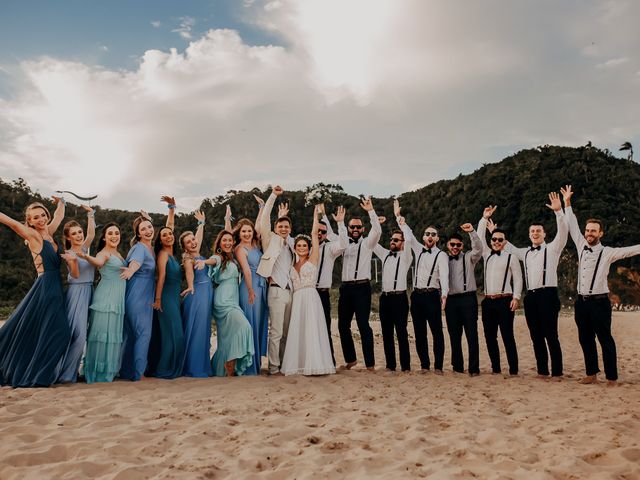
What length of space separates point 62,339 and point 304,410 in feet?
9.60

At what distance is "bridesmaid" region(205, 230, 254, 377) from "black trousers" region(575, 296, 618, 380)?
13.6ft

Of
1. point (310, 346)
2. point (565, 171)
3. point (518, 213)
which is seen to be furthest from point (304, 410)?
point (565, 171)

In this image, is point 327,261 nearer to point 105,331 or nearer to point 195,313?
point 195,313

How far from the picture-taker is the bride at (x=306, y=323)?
23.2 ft

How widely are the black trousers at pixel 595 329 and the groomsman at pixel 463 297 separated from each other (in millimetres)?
1324

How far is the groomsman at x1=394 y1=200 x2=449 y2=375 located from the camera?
7688 millimetres

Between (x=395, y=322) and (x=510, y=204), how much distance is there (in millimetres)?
32715

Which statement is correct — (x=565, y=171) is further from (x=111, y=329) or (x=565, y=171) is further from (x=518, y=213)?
(x=111, y=329)

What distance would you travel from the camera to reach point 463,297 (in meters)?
7.72

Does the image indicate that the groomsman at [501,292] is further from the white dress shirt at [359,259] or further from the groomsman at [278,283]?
the groomsman at [278,283]

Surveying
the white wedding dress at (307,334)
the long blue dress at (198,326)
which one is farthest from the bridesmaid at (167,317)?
the white wedding dress at (307,334)

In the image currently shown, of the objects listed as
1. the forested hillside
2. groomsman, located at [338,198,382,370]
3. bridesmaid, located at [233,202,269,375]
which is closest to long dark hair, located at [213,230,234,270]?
bridesmaid, located at [233,202,269,375]

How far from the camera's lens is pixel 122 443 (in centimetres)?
426

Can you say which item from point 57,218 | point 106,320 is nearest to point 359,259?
point 106,320
